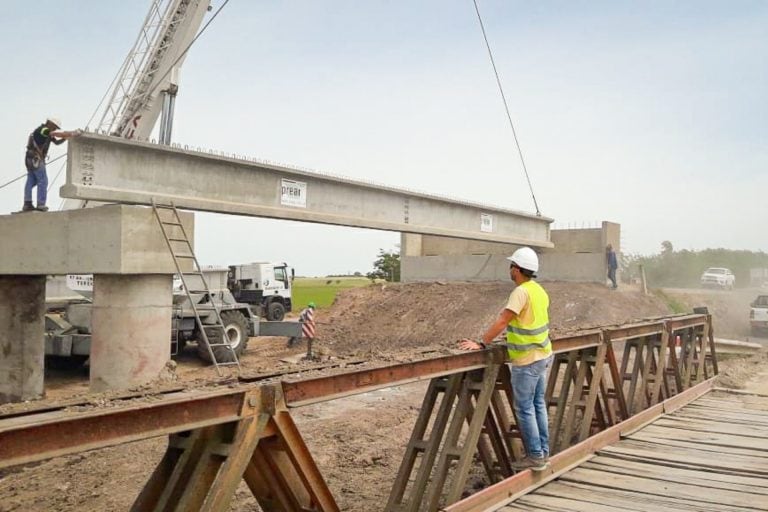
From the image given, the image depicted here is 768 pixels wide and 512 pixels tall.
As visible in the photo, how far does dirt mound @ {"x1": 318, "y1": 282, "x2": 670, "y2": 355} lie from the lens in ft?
64.5

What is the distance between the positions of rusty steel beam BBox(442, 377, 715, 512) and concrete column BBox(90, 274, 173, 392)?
18.7 feet

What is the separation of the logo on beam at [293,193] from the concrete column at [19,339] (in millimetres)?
4179

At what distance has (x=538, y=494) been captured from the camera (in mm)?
5113

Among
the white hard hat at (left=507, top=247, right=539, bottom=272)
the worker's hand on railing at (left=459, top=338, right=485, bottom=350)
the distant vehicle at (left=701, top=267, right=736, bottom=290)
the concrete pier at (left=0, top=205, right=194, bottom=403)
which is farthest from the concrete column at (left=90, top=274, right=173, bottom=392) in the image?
the distant vehicle at (left=701, top=267, right=736, bottom=290)

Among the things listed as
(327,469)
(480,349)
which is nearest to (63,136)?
(327,469)

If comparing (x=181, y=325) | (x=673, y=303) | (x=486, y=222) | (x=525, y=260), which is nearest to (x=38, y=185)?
(x=181, y=325)

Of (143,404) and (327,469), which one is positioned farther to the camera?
(327,469)

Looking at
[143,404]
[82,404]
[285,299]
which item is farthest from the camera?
[285,299]

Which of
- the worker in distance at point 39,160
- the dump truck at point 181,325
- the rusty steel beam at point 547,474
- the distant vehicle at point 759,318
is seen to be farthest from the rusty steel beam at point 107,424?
the distant vehicle at point 759,318

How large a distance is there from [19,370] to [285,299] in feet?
47.2

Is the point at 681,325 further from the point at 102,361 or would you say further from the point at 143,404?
the point at 143,404

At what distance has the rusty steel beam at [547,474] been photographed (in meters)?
4.61

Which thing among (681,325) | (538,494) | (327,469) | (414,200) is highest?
(414,200)

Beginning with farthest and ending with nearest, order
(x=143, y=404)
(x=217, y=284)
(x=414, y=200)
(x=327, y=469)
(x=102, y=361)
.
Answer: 1. (x=217, y=284)
2. (x=414, y=200)
3. (x=102, y=361)
4. (x=327, y=469)
5. (x=143, y=404)
